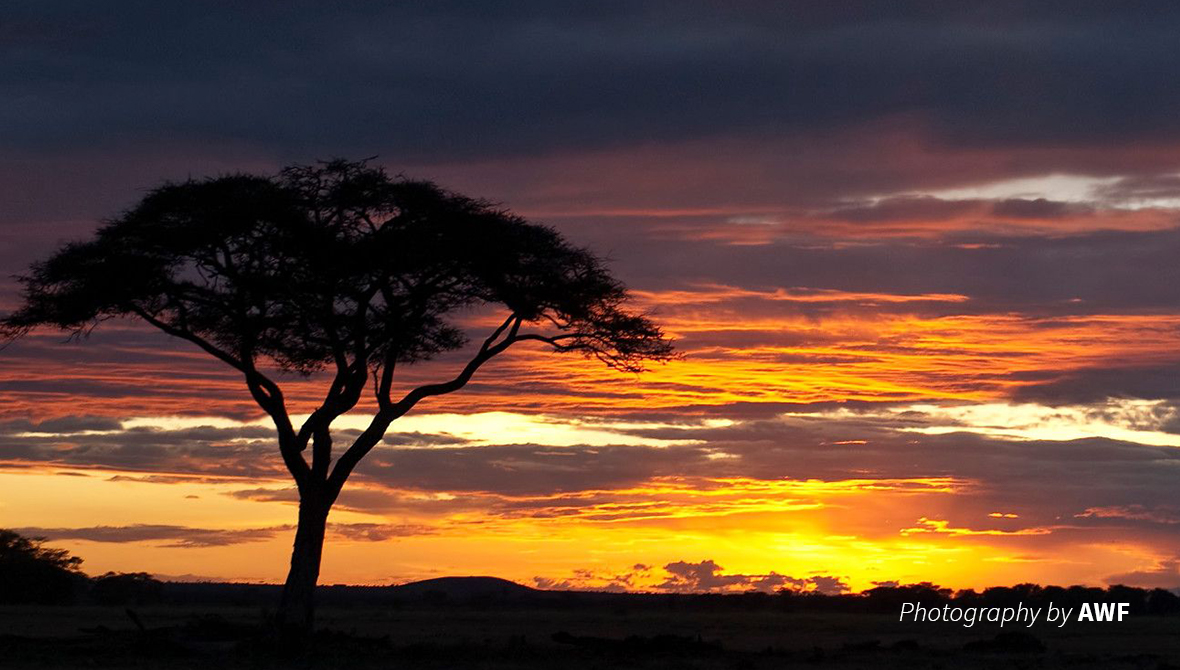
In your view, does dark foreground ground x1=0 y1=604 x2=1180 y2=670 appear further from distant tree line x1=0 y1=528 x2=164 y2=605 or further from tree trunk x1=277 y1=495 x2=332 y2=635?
distant tree line x1=0 y1=528 x2=164 y2=605

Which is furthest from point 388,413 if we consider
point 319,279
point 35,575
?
point 35,575

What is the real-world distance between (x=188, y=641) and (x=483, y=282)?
11.0 meters

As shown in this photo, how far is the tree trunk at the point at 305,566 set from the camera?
32156mm

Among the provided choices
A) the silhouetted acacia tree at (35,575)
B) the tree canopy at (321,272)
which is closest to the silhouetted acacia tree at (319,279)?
the tree canopy at (321,272)

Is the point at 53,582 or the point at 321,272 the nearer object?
the point at 321,272

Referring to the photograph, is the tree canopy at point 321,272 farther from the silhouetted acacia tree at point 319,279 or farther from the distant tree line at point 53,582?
the distant tree line at point 53,582

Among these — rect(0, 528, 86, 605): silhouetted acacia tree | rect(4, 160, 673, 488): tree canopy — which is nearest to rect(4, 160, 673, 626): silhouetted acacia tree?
rect(4, 160, 673, 488): tree canopy

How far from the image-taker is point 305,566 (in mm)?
32781

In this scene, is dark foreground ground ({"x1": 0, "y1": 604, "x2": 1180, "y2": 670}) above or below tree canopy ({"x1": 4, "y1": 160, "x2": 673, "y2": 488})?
below

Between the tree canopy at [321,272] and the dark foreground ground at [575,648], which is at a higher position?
the tree canopy at [321,272]

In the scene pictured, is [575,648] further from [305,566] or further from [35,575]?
[35,575]

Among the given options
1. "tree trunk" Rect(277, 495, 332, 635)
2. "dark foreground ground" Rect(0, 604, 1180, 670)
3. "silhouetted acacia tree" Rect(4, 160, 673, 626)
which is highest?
"silhouetted acacia tree" Rect(4, 160, 673, 626)

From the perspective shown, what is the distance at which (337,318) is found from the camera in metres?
34.4

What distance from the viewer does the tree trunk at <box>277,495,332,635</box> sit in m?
32.2
